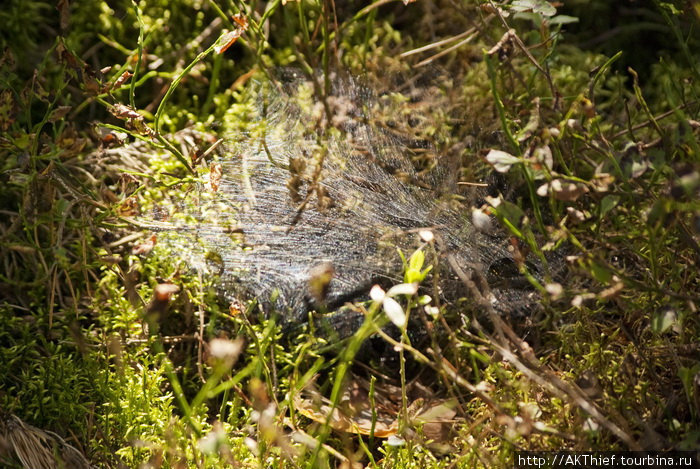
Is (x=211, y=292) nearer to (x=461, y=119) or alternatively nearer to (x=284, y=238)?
(x=284, y=238)

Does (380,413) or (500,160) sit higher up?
(500,160)

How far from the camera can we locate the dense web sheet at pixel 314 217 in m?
1.83

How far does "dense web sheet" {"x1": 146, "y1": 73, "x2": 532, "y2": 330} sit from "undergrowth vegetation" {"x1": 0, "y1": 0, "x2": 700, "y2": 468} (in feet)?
0.20

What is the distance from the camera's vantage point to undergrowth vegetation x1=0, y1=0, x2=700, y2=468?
1336 millimetres

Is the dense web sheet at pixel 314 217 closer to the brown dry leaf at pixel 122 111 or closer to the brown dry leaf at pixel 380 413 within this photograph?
the brown dry leaf at pixel 380 413

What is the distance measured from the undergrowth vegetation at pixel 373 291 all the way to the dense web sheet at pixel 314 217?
0.20 feet

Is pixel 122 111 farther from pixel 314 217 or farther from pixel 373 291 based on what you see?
pixel 373 291

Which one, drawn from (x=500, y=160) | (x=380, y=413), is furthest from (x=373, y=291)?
(x=380, y=413)

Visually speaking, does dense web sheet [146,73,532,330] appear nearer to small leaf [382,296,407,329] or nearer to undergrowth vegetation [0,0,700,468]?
undergrowth vegetation [0,0,700,468]

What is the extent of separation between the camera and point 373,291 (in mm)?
1328

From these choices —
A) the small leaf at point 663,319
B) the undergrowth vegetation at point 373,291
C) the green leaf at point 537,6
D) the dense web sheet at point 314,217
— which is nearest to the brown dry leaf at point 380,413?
the undergrowth vegetation at point 373,291

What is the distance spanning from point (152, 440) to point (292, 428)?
0.35 meters

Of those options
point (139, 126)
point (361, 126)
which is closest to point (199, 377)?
point (139, 126)

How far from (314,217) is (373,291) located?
0.63 meters
